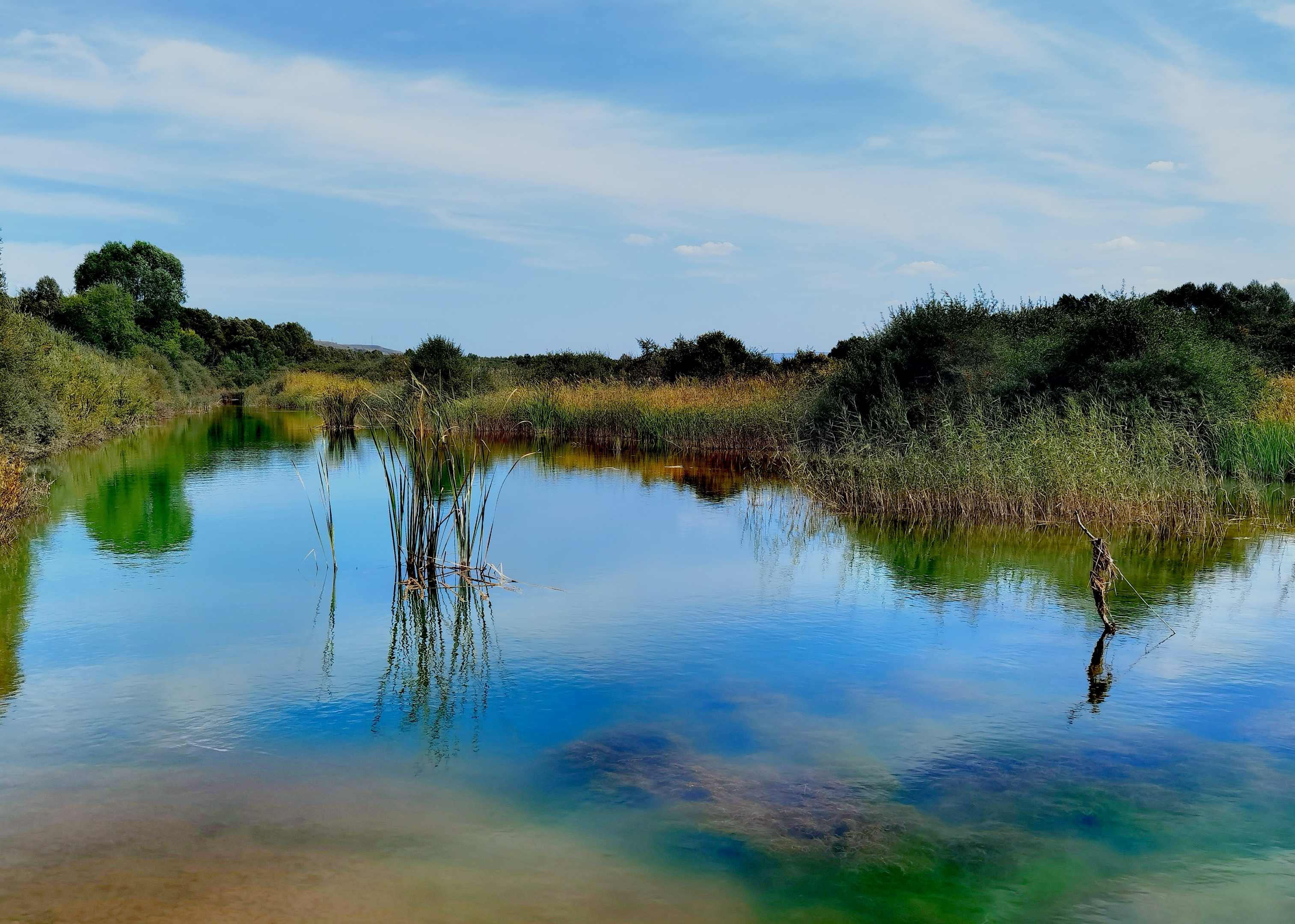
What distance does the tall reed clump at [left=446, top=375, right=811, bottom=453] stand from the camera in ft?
62.5

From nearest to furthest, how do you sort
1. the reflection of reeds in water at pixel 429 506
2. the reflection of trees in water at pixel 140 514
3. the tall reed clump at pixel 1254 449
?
the reflection of reeds in water at pixel 429 506 < the reflection of trees in water at pixel 140 514 < the tall reed clump at pixel 1254 449

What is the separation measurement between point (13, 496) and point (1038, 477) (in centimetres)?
1061

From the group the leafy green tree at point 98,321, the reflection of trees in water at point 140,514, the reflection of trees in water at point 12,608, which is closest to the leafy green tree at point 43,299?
the leafy green tree at point 98,321

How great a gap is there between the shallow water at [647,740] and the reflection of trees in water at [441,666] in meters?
0.03

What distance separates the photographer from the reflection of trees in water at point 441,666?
16.0 feet

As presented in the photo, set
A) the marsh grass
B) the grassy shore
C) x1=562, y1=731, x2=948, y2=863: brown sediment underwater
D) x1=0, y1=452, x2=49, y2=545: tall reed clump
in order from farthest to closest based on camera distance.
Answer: the marsh grass, the grassy shore, x1=0, y1=452, x2=49, y2=545: tall reed clump, x1=562, y1=731, x2=948, y2=863: brown sediment underwater

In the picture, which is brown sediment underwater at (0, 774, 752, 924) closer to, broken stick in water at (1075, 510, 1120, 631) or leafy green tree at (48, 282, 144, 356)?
broken stick in water at (1075, 510, 1120, 631)

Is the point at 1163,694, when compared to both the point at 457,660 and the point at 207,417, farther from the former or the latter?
the point at 207,417

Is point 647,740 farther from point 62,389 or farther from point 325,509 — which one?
point 62,389

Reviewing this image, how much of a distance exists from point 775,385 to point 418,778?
60.1ft

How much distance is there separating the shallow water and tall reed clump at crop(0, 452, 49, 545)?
734 millimetres

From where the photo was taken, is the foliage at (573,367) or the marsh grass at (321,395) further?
the foliage at (573,367)

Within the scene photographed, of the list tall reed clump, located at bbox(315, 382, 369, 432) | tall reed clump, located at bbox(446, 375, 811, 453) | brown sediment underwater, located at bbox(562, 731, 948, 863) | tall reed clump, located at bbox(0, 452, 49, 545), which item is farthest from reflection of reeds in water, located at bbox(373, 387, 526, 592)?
tall reed clump, located at bbox(315, 382, 369, 432)

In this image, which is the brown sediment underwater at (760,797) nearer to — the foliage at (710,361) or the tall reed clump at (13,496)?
the tall reed clump at (13,496)
